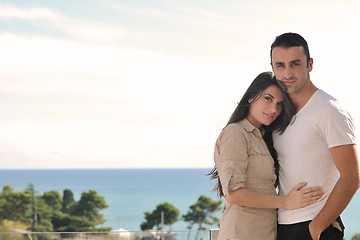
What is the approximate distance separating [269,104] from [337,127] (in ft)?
1.11

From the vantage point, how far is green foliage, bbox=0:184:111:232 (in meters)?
37.1

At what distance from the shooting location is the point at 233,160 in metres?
2.37

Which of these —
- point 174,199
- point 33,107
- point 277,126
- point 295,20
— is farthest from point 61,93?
point 277,126

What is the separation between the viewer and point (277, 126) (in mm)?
2541

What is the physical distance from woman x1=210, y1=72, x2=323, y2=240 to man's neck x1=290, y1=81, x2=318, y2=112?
0.13ft

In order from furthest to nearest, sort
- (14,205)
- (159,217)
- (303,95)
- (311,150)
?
(14,205) → (159,217) → (303,95) → (311,150)

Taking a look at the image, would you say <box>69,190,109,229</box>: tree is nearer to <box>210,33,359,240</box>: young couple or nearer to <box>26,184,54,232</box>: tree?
<box>26,184,54,232</box>: tree

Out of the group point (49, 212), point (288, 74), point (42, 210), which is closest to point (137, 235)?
point (288, 74)

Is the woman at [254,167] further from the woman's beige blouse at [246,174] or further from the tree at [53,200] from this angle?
the tree at [53,200]

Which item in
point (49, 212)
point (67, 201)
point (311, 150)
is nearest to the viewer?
point (311, 150)

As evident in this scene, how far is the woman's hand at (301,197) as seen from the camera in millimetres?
2355

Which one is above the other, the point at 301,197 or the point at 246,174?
the point at 246,174

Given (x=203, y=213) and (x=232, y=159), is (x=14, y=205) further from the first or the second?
(x=232, y=159)

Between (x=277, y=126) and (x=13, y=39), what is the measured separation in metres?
49.5
